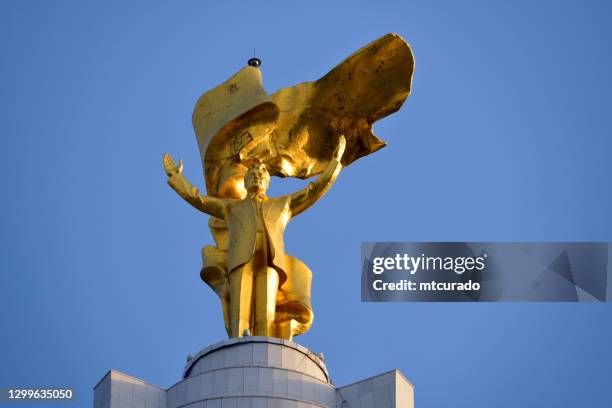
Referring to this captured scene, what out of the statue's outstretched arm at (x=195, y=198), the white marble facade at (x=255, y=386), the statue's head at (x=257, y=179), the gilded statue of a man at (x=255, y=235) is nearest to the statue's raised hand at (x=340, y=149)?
the gilded statue of a man at (x=255, y=235)

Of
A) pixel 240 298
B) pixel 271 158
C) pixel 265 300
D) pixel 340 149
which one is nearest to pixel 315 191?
pixel 340 149

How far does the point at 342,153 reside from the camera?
117ft

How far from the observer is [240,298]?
34000 mm

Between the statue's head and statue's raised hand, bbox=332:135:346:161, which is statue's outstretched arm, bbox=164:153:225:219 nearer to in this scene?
the statue's head

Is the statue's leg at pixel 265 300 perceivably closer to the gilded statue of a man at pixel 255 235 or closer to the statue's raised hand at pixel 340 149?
the gilded statue of a man at pixel 255 235

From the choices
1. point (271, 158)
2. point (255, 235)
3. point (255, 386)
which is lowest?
point (255, 386)

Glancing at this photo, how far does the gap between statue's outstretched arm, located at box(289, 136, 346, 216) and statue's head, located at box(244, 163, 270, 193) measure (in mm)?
610

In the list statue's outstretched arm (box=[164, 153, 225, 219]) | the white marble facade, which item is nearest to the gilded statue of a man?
statue's outstretched arm (box=[164, 153, 225, 219])

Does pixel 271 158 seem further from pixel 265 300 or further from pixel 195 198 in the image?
pixel 265 300

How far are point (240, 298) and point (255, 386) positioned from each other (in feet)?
9.75

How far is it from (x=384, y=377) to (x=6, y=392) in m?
7.06

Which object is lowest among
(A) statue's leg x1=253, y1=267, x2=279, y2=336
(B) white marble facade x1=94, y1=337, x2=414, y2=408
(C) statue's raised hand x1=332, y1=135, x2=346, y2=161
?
(B) white marble facade x1=94, y1=337, x2=414, y2=408

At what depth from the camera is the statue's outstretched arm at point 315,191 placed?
3497 cm

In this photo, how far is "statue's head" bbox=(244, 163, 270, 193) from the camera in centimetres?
3488
